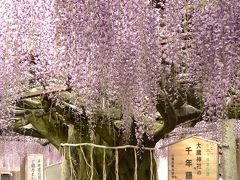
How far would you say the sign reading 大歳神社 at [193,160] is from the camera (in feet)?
17.7

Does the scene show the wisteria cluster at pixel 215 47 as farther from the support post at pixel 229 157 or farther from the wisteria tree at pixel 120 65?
the support post at pixel 229 157

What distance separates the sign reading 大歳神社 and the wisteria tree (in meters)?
0.25

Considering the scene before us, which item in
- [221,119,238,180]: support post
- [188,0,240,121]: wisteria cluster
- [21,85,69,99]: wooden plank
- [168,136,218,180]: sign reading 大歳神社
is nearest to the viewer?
[188,0,240,121]: wisteria cluster

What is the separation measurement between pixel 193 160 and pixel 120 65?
206 centimetres

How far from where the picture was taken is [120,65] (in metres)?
3.76

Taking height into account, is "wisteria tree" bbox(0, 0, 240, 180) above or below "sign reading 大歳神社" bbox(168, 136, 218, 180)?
above

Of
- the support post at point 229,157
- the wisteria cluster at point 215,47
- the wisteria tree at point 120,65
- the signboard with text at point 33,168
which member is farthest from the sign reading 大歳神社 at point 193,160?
the signboard with text at point 33,168

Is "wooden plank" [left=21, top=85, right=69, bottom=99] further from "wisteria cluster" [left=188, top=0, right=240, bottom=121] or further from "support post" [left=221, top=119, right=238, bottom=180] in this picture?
"support post" [left=221, top=119, right=238, bottom=180]

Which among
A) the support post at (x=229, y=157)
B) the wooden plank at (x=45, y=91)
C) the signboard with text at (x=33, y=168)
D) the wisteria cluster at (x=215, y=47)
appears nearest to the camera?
the wisteria cluster at (x=215, y=47)

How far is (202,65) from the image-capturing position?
144 inches

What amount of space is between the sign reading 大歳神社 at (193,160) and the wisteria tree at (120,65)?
0.81ft

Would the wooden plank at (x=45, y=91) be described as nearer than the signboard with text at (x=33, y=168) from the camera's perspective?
Yes

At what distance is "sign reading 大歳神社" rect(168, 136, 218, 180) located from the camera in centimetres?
541

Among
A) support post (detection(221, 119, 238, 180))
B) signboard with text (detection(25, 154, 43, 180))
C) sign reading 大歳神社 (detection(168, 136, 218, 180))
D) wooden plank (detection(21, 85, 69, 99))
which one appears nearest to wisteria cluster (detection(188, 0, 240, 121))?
wooden plank (detection(21, 85, 69, 99))
